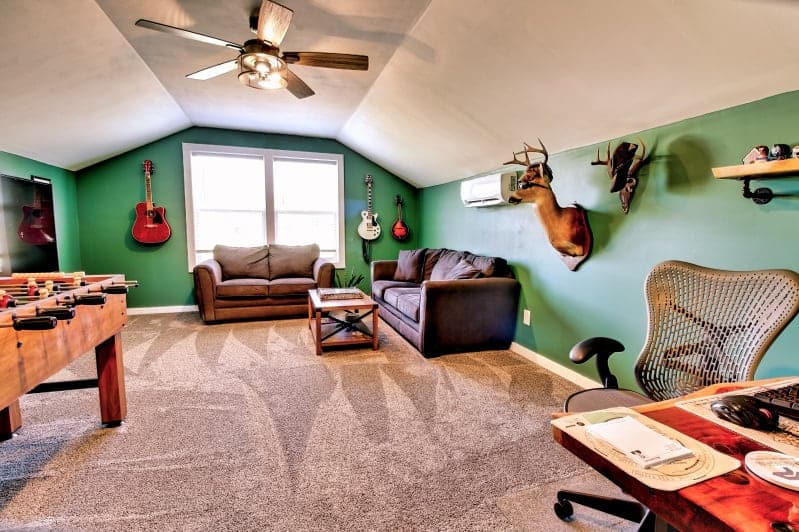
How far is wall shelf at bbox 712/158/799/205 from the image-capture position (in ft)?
4.82

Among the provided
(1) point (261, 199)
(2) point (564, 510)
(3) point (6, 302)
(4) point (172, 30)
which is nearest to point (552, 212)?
(2) point (564, 510)

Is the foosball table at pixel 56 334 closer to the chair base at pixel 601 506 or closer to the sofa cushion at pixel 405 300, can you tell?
the chair base at pixel 601 506

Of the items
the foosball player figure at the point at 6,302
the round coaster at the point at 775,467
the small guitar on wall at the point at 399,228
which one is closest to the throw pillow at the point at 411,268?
the small guitar on wall at the point at 399,228

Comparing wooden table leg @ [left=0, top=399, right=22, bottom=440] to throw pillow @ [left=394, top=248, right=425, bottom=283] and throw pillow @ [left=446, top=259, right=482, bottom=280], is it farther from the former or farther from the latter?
throw pillow @ [left=394, top=248, right=425, bottom=283]

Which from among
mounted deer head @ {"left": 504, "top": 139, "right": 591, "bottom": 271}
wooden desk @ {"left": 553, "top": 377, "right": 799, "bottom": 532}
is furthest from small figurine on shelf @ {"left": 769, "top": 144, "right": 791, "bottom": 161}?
wooden desk @ {"left": 553, "top": 377, "right": 799, "bottom": 532}

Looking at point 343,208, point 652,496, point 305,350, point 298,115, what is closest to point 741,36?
point 652,496

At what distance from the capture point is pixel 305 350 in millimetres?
3465

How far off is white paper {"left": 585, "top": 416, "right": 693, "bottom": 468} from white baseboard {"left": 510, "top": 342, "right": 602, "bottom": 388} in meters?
2.07

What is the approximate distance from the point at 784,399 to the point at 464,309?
93.4 inches

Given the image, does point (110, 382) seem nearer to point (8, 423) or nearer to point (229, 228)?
point (8, 423)

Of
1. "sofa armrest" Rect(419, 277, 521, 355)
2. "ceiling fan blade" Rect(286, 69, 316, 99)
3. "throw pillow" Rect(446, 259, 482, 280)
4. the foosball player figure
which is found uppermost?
"ceiling fan blade" Rect(286, 69, 316, 99)

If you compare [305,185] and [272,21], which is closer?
[272,21]

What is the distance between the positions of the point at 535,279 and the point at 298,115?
3150 millimetres

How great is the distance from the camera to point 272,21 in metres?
1.98
